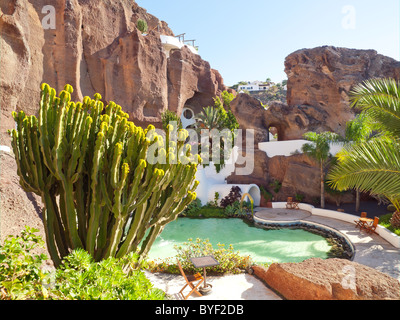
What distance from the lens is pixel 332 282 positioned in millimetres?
5199

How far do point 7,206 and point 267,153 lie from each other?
1930 centimetres

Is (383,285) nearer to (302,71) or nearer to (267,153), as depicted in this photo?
(267,153)

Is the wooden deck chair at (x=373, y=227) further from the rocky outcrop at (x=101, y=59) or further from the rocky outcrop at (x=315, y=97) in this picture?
the rocky outcrop at (x=101, y=59)

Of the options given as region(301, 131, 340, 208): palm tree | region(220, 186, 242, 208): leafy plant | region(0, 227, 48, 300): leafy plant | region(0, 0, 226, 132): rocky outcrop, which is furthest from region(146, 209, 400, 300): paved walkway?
region(0, 0, 226, 132): rocky outcrop

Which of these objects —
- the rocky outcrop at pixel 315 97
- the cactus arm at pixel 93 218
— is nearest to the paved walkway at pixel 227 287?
the cactus arm at pixel 93 218

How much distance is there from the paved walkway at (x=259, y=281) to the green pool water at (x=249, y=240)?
4.74 ft

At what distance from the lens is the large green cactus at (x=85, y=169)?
4625mm

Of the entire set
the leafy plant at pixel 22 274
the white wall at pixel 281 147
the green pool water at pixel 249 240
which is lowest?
the green pool water at pixel 249 240

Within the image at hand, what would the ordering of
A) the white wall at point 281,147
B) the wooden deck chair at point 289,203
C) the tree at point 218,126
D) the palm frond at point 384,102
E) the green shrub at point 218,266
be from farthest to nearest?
the tree at point 218,126 < the white wall at point 281,147 < the wooden deck chair at point 289,203 < the green shrub at point 218,266 < the palm frond at point 384,102

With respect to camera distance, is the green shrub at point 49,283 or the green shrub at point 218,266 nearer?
the green shrub at point 49,283

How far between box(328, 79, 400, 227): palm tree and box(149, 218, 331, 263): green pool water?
5559mm

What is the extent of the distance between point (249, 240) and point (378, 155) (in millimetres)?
8578

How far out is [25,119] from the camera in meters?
4.95

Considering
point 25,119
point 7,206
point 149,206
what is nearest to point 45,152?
point 25,119
